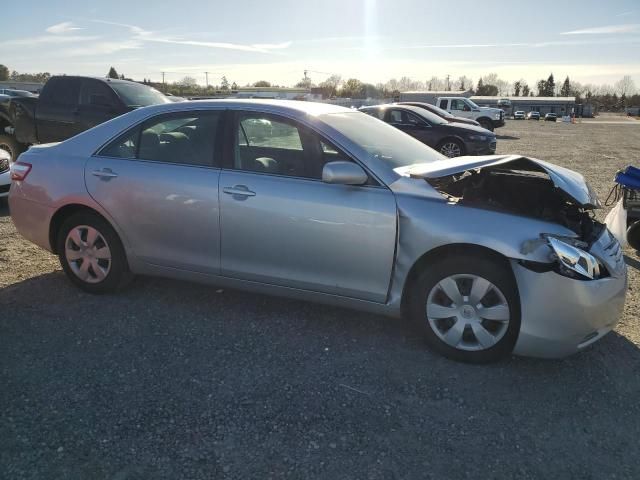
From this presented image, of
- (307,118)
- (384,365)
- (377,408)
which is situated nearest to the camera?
(377,408)

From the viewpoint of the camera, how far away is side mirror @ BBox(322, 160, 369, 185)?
3.32 meters

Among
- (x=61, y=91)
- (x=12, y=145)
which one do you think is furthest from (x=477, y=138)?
(x=12, y=145)

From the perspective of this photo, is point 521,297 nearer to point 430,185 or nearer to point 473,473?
point 430,185

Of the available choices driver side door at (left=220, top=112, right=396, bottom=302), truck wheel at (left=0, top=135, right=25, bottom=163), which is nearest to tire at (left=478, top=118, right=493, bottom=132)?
truck wheel at (left=0, top=135, right=25, bottom=163)

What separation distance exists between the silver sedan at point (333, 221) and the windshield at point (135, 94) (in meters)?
5.52

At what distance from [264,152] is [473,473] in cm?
270

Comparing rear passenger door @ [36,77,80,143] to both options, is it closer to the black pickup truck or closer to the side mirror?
the black pickup truck

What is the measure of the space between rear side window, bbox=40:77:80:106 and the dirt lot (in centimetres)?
694

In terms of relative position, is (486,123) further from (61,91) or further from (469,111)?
(61,91)

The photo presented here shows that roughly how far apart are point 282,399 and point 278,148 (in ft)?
6.29

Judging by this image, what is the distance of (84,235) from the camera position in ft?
13.9

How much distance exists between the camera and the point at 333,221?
341cm

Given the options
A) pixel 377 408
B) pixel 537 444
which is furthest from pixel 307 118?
pixel 537 444

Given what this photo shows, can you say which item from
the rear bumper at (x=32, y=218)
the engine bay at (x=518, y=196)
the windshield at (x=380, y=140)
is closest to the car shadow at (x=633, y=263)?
the engine bay at (x=518, y=196)
